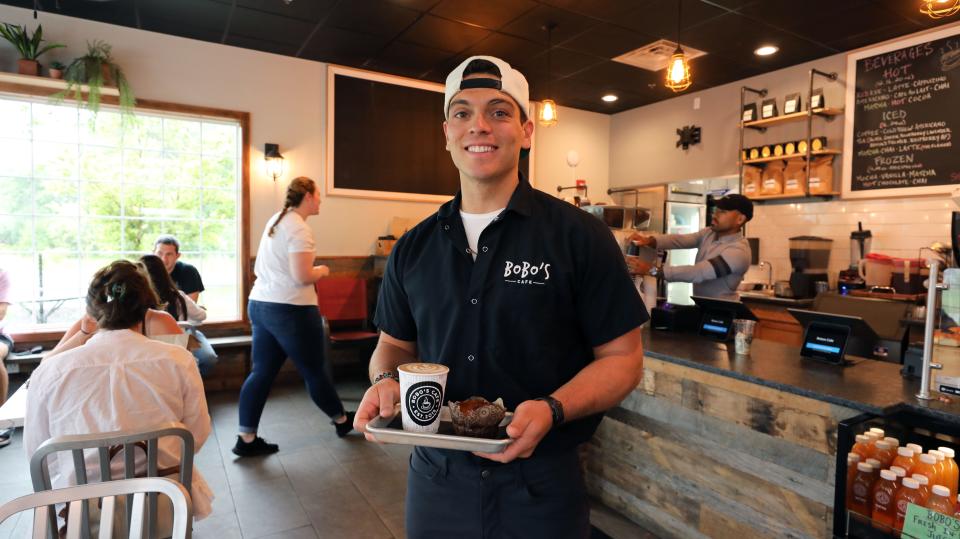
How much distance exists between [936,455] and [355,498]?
253 cm

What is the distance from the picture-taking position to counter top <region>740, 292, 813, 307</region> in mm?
4512

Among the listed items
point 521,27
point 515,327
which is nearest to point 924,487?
point 515,327

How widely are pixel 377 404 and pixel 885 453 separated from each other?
1.60 metres

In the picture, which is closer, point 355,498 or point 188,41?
point 355,498

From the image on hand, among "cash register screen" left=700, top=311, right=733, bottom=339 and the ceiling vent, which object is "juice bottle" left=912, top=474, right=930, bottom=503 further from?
the ceiling vent

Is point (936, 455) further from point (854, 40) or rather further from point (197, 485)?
point (854, 40)

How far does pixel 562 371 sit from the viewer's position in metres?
1.16

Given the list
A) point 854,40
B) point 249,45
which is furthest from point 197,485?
point 854,40

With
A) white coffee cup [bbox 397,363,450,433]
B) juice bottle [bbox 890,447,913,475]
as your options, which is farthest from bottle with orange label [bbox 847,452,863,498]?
white coffee cup [bbox 397,363,450,433]

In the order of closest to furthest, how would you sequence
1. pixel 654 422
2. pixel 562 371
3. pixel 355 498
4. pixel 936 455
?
1. pixel 562 371
2. pixel 936 455
3. pixel 654 422
4. pixel 355 498

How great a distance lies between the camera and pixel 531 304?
44.3 inches

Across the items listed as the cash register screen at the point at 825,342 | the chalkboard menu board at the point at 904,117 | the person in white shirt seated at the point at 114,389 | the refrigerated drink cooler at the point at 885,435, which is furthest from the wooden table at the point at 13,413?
the chalkboard menu board at the point at 904,117

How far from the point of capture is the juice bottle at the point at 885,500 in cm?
155

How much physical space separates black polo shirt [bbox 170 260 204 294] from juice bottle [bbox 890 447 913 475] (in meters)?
4.45
